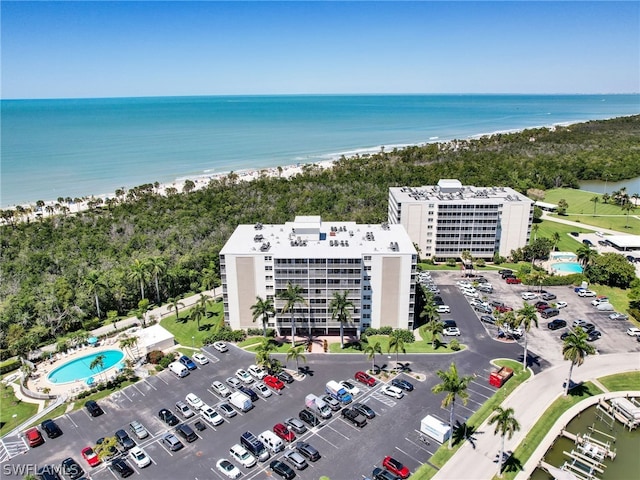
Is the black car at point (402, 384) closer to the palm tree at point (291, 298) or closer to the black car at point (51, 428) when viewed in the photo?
the palm tree at point (291, 298)

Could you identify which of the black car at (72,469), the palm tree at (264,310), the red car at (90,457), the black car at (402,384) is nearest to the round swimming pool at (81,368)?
the red car at (90,457)

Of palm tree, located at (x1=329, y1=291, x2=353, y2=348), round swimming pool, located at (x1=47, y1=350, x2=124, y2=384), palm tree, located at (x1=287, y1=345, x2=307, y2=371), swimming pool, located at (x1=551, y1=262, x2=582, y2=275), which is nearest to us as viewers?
palm tree, located at (x1=287, y1=345, x2=307, y2=371)

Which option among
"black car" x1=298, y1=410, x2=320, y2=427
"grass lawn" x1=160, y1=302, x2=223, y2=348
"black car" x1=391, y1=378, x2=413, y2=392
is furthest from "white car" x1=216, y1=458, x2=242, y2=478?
"grass lawn" x1=160, y1=302, x2=223, y2=348

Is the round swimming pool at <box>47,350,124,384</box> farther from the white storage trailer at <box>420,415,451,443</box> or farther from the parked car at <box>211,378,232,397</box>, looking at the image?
the white storage trailer at <box>420,415,451,443</box>

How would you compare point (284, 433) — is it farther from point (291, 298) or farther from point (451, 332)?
point (451, 332)

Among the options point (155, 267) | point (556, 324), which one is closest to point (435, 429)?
point (556, 324)

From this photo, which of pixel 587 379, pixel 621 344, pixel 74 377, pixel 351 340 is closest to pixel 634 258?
pixel 621 344
